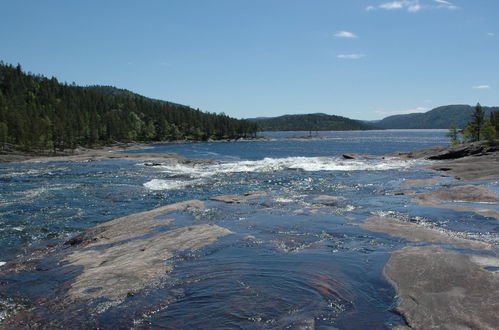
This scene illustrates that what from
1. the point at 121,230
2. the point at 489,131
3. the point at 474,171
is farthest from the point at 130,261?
the point at 489,131

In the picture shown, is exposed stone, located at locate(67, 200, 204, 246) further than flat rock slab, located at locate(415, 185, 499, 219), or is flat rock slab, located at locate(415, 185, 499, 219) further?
flat rock slab, located at locate(415, 185, 499, 219)

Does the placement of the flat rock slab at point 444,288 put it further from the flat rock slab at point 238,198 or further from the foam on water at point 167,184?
the foam on water at point 167,184

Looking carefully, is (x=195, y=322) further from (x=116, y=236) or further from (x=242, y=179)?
(x=242, y=179)

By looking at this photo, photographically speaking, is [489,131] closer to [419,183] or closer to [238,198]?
[419,183]

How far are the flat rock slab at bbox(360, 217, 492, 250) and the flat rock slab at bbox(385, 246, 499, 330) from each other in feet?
5.38

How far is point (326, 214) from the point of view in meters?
20.5

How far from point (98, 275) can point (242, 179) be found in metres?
31.3

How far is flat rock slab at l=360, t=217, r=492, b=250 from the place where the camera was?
1358cm

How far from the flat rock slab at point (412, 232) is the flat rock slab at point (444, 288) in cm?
164

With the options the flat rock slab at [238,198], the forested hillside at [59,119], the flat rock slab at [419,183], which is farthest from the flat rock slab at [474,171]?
the forested hillside at [59,119]

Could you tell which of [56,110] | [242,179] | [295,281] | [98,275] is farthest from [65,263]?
[56,110]

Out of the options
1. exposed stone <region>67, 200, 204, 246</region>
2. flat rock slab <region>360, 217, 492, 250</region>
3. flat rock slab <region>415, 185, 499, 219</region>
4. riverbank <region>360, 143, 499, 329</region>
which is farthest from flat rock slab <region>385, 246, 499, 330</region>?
exposed stone <region>67, 200, 204, 246</region>

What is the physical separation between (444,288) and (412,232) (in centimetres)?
638

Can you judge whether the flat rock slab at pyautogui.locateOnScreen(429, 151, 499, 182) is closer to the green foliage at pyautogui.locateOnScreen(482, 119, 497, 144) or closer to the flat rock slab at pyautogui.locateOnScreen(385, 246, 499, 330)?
the flat rock slab at pyautogui.locateOnScreen(385, 246, 499, 330)
